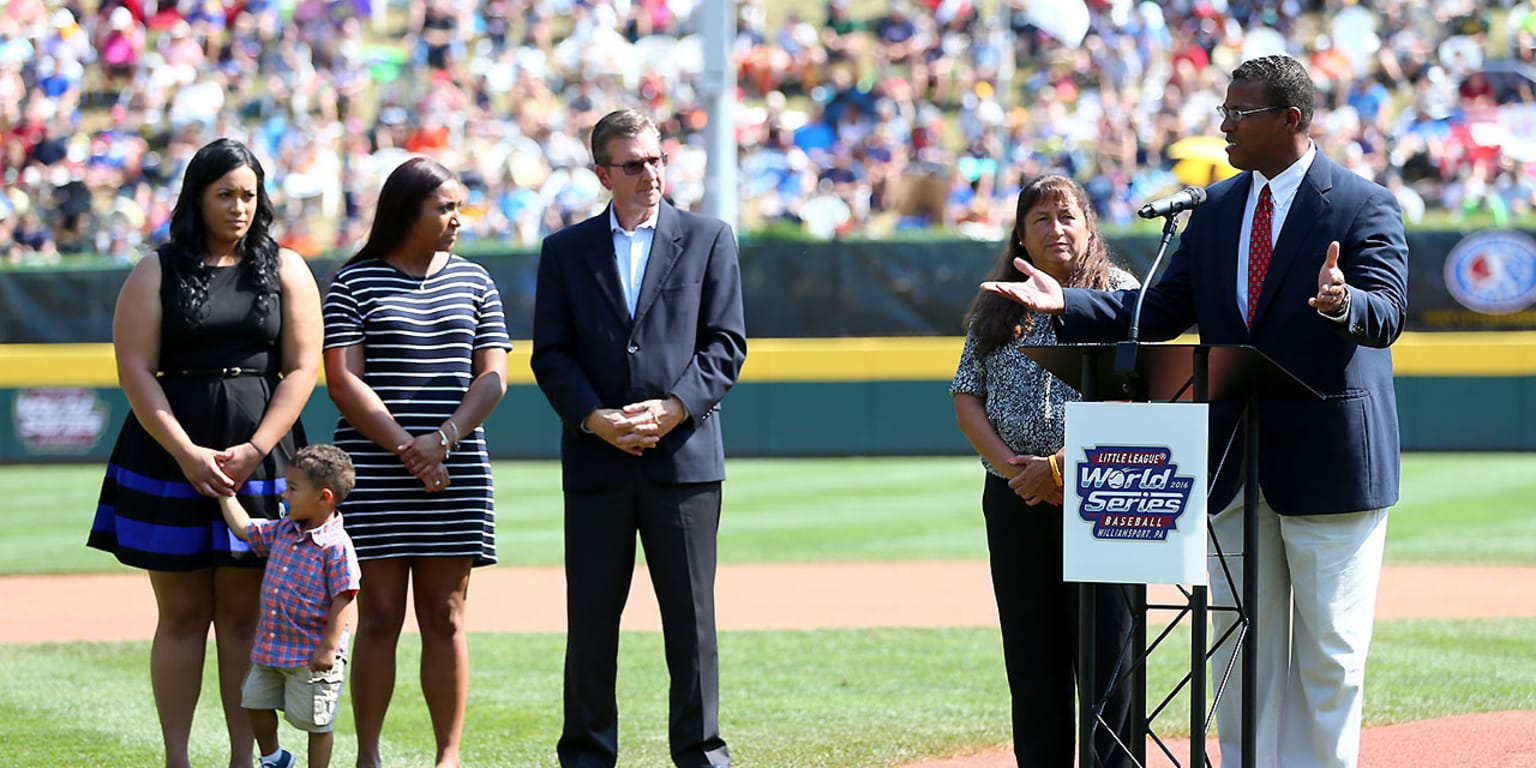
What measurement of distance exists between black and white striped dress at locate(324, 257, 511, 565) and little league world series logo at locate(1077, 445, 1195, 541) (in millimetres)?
2310

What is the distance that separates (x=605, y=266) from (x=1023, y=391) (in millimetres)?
1432

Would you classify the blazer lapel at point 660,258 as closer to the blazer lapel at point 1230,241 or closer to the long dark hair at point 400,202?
the long dark hair at point 400,202

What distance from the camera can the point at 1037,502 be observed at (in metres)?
5.25

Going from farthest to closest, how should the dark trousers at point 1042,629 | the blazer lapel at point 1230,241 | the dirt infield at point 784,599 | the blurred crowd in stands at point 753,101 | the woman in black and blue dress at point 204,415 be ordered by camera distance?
the blurred crowd in stands at point 753,101, the dirt infield at point 784,599, the woman in black and blue dress at point 204,415, the dark trousers at point 1042,629, the blazer lapel at point 1230,241

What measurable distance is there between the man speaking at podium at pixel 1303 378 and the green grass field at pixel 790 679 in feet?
6.50

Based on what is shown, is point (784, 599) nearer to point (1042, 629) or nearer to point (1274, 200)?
point (1042, 629)

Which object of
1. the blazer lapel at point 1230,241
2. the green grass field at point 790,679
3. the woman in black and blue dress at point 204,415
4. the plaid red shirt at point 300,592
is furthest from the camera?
the green grass field at point 790,679

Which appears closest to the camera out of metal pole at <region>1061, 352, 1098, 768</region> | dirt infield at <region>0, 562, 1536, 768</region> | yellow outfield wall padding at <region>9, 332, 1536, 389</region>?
metal pole at <region>1061, 352, 1098, 768</region>

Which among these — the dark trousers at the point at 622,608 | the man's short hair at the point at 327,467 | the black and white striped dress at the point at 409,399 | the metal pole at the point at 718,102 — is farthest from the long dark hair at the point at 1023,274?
the metal pole at the point at 718,102

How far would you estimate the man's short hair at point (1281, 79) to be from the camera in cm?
479

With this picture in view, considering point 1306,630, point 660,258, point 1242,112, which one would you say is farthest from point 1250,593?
point 660,258

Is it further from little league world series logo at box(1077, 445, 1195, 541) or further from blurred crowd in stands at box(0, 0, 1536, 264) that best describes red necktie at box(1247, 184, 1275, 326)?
blurred crowd in stands at box(0, 0, 1536, 264)

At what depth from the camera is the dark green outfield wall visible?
18625 millimetres

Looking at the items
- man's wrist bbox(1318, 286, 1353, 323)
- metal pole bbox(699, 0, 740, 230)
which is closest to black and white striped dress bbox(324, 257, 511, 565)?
man's wrist bbox(1318, 286, 1353, 323)
